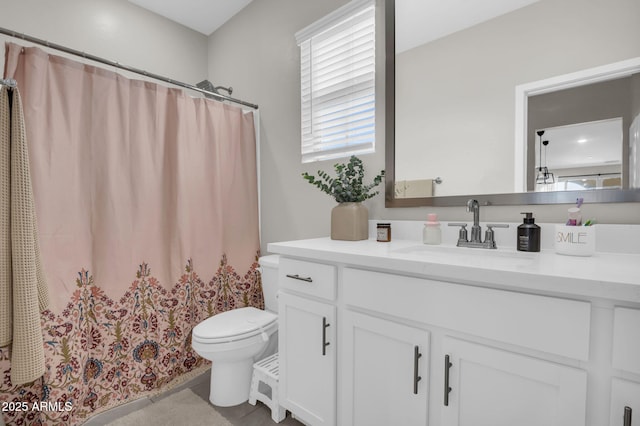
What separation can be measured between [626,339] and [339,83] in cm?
163

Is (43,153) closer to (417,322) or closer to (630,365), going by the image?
(417,322)

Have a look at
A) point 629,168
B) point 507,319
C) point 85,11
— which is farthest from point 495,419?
point 85,11

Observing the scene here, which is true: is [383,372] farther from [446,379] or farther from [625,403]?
[625,403]

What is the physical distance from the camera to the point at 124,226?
1.64m

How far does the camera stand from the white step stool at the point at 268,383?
4.73 feet

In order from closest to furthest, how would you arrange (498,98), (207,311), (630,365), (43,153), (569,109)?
(630,365), (569,109), (498,98), (43,153), (207,311)

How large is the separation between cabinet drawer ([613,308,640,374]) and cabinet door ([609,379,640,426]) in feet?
0.12

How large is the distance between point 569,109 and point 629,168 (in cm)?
28

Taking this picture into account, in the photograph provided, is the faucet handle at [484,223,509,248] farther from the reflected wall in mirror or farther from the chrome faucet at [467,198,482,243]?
the reflected wall in mirror

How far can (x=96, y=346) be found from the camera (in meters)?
1.54

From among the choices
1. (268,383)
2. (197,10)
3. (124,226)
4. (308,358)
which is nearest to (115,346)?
(124,226)

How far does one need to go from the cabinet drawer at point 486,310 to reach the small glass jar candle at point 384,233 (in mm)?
416

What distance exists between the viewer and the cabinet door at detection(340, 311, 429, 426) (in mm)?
909

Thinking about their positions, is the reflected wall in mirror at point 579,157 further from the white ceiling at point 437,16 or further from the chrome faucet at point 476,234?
the white ceiling at point 437,16
